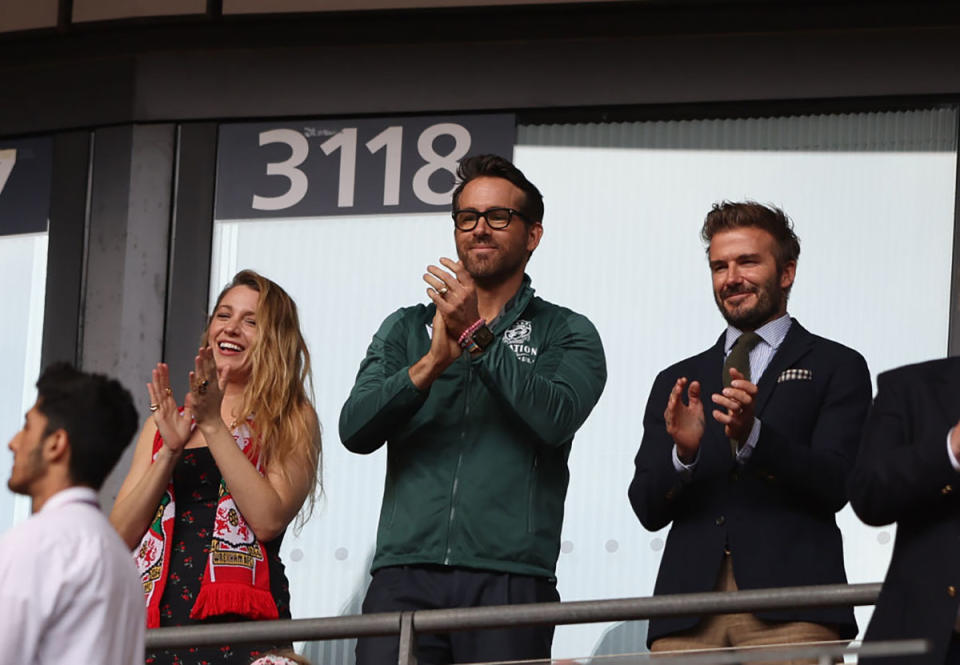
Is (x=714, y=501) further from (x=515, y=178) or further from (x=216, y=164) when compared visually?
(x=216, y=164)

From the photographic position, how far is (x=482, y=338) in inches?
206

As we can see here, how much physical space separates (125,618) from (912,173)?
12.4ft

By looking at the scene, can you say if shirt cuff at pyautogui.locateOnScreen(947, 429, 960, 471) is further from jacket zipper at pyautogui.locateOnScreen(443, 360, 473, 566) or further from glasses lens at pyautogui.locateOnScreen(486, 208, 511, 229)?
glasses lens at pyautogui.locateOnScreen(486, 208, 511, 229)

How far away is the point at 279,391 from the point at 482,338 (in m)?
0.79

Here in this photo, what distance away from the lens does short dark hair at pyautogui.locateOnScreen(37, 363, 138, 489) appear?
13.3 feet

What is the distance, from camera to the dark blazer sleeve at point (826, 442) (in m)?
4.94

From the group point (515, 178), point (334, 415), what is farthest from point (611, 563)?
point (515, 178)

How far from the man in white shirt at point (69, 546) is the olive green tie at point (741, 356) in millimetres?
1928

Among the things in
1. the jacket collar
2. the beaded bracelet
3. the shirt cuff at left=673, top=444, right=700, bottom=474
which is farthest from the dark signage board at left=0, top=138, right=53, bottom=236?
the shirt cuff at left=673, top=444, right=700, bottom=474

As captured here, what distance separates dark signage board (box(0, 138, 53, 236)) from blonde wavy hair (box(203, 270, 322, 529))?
67.7 inches

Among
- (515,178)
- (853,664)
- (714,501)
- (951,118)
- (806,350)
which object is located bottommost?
(853,664)

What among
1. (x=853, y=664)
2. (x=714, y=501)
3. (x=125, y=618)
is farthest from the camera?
(x=714, y=501)

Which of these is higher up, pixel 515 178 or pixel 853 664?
pixel 515 178

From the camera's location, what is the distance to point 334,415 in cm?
698
